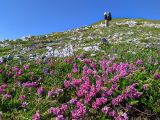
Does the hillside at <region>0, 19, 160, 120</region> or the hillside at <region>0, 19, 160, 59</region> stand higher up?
the hillside at <region>0, 19, 160, 59</region>

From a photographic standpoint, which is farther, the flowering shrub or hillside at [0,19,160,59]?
hillside at [0,19,160,59]

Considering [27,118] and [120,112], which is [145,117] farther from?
[27,118]

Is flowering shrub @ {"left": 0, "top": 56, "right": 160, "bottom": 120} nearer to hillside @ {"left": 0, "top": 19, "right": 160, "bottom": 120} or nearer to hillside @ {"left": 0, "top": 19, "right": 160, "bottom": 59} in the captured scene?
hillside @ {"left": 0, "top": 19, "right": 160, "bottom": 120}

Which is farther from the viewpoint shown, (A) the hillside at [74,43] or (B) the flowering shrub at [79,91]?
(A) the hillside at [74,43]

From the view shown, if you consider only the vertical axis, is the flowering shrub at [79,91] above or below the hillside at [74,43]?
below

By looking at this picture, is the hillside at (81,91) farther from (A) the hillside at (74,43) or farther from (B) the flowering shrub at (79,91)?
(A) the hillside at (74,43)

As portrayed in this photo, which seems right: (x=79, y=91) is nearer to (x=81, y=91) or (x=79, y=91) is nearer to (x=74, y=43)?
(x=81, y=91)

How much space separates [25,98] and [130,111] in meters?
3.36

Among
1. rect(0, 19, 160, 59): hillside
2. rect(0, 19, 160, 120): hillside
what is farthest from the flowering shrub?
rect(0, 19, 160, 59): hillside

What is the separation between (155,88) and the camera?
10023 mm

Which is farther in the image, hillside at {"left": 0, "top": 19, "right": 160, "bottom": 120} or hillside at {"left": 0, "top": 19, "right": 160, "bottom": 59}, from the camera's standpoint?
hillside at {"left": 0, "top": 19, "right": 160, "bottom": 59}

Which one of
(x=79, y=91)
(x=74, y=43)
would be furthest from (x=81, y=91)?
(x=74, y=43)

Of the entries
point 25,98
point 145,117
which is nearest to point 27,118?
point 25,98

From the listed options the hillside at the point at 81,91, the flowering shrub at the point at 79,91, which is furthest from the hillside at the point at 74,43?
the flowering shrub at the point at 79,91
